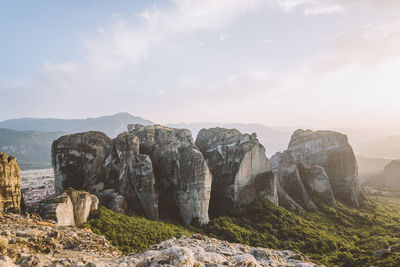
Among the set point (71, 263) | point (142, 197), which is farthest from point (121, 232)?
point (71, 263)

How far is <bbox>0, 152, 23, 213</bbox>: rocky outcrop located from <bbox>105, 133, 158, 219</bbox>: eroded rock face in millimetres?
13257

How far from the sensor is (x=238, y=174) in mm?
39094

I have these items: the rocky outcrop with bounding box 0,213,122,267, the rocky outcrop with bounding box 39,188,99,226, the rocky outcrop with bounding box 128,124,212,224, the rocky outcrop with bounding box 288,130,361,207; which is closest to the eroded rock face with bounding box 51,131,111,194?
the rocky outcrop with bounding box 128,124,212,224

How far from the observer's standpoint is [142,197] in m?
30.9

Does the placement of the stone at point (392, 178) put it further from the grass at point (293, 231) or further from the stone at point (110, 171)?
the stone at point (110, 171)

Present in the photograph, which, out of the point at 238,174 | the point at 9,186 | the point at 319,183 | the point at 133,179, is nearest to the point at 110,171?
the point at 133,179

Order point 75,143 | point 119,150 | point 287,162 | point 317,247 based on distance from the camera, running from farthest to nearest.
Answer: point 287,162, point 75,143, point 119,150, point 317,247

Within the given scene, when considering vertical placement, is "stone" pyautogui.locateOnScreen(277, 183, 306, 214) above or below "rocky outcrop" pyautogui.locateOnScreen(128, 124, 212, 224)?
below

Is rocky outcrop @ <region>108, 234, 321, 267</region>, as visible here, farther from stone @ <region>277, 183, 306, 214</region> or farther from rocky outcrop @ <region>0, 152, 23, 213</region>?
stone @ <region>277, 183, 306, 214</region>

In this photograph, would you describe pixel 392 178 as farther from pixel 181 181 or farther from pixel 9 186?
pixel 9 186

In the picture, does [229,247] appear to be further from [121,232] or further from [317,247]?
[317,247]

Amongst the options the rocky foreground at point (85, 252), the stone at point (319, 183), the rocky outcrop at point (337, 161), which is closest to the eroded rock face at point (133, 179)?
the rocky foreground at point (85, 252)

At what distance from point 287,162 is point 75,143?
45819 millimetres

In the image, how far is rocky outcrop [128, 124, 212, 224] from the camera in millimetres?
32750
